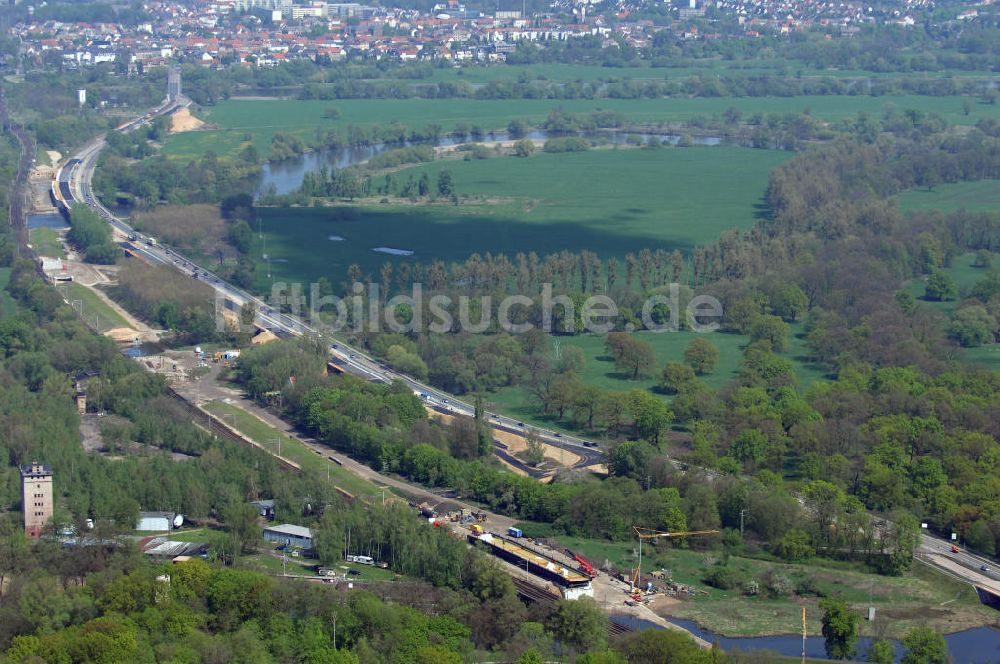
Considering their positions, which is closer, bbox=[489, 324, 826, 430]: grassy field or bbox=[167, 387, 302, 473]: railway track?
bbox=[167, 387, 302, 473]: railway track

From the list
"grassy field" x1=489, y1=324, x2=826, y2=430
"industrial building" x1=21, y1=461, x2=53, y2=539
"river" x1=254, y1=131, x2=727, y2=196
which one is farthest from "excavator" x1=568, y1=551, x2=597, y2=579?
"river" x1=254, y1=131, x2=727, y2=196

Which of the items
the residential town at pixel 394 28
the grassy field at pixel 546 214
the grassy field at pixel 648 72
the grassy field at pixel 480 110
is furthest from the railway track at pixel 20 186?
the grassy field at pixel 648 72

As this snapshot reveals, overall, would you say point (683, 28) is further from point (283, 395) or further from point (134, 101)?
point (283, 395)

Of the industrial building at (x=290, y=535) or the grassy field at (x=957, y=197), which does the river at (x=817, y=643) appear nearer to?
the industrial building at (x=290, y=535)

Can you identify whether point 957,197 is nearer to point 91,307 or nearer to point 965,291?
point 965,291

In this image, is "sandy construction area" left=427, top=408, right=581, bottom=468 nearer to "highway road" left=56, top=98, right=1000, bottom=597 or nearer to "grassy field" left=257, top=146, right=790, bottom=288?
"highway road" left=56, top=98, right=1000, bottom=597

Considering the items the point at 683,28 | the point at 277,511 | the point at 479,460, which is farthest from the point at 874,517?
the point at 683,28
